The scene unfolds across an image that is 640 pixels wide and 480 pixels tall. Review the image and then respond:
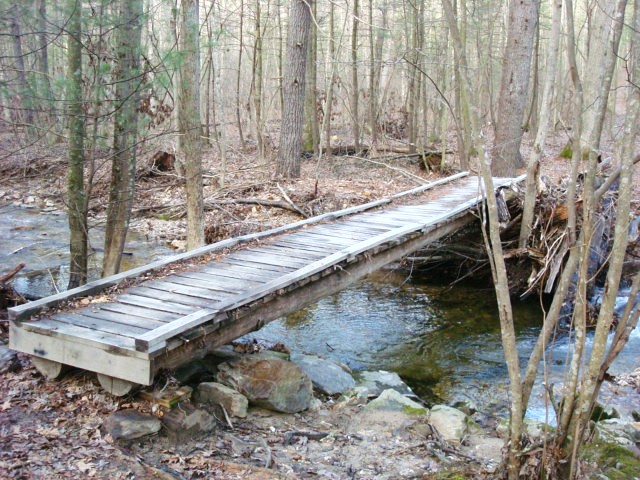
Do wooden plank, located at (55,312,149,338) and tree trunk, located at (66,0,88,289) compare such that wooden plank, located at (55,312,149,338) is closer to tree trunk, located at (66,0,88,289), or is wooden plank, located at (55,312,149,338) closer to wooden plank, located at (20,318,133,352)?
wooden plank, located at (20,318,133,352)

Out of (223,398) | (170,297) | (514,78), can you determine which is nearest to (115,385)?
(223,398)

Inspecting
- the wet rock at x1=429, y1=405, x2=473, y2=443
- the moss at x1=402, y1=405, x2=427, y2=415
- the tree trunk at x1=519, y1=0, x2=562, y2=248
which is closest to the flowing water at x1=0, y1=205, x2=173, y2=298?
the moss at x1=402, y1=405, x2=427, y2=415

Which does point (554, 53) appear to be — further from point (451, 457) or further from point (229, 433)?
point (229, 433)

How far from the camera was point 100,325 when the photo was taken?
465 cm

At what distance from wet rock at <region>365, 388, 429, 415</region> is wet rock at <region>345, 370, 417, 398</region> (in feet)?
0.90

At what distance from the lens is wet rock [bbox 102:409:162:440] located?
13.4 feet

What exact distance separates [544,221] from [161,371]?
721 cm

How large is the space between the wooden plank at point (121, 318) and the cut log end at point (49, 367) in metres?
0.47

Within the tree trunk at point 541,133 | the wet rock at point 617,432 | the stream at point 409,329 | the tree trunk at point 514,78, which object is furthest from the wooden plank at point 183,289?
the tree trunk at point 514,78

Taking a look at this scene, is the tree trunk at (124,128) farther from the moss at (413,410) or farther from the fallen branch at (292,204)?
the fallen branch at (292,204)

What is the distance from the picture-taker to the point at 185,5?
286 inches

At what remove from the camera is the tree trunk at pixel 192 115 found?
7.18 meters

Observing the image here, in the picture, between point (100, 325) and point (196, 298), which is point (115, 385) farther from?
point (196, 298)

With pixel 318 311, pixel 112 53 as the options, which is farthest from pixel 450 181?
pixel 112 53
